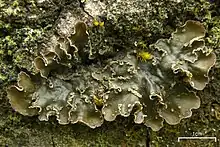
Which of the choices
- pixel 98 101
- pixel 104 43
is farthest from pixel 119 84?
pixel 104 43

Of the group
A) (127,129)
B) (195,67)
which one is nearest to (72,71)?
(127,129)

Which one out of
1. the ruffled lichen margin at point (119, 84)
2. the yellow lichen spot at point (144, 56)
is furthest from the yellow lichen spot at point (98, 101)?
the yellow lichen spot at point (144, 56)

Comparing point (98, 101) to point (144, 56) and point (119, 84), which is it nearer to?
point (119, 84)

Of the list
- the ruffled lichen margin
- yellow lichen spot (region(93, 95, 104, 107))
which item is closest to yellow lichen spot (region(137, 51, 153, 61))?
the ruffled lichen margin

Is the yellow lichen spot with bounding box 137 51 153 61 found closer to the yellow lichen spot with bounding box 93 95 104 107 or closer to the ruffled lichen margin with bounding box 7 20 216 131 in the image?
the ruffled lichen margin with bounding box 7 20 216 131

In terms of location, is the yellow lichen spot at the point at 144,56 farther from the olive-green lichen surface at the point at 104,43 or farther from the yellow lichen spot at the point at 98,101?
the yellow lichen spot at the point at 98,101

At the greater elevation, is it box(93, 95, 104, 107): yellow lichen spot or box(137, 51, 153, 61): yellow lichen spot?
box(137, 51, 153, 61): yellow lichen spot

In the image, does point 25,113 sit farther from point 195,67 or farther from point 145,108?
point 195,67
